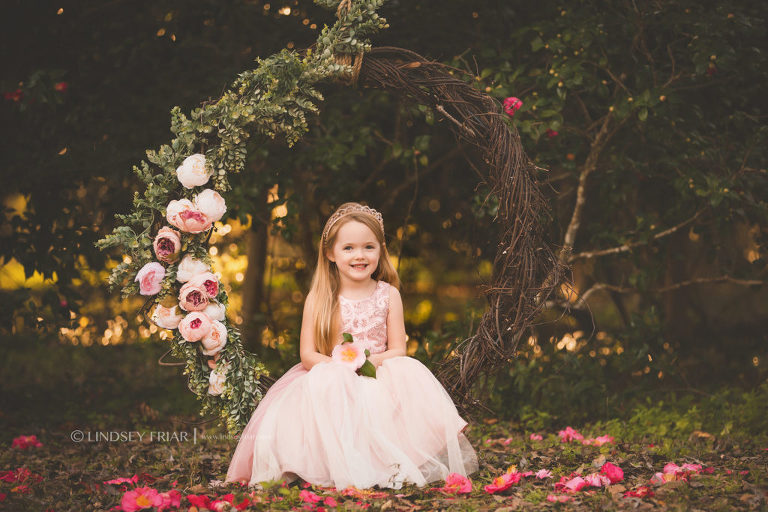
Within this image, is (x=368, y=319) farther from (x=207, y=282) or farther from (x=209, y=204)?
(x=209, y=204)

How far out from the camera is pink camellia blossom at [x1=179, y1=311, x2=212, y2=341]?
3.54m

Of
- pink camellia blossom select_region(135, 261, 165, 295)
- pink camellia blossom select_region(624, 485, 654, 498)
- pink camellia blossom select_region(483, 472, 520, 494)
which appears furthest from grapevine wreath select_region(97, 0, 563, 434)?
pink camellia blossom select_region(624, 485, 654, 498)

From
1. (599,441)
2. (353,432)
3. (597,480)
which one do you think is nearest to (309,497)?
(353,432)

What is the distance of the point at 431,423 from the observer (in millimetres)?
3539

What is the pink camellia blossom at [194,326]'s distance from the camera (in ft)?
11.6

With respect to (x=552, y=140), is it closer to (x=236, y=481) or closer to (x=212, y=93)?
(x=212, y=93)

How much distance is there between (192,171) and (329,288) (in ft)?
3.20

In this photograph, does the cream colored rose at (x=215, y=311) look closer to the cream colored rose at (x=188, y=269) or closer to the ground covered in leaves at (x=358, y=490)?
the cream colored rose at (x=188, y=269)

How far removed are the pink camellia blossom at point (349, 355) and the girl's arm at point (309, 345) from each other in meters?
0.13

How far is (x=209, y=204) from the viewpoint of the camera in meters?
3.64

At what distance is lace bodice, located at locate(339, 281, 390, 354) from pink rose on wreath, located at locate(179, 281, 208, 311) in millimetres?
782

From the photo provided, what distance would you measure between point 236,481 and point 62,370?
3.70 metres

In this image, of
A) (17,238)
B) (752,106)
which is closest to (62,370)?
(17,238)

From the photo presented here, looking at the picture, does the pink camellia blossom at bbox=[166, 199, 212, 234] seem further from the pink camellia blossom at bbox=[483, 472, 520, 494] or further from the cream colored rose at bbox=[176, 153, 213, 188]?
the pink camellia blossom at bbox=[483, 472, 520, 494]
